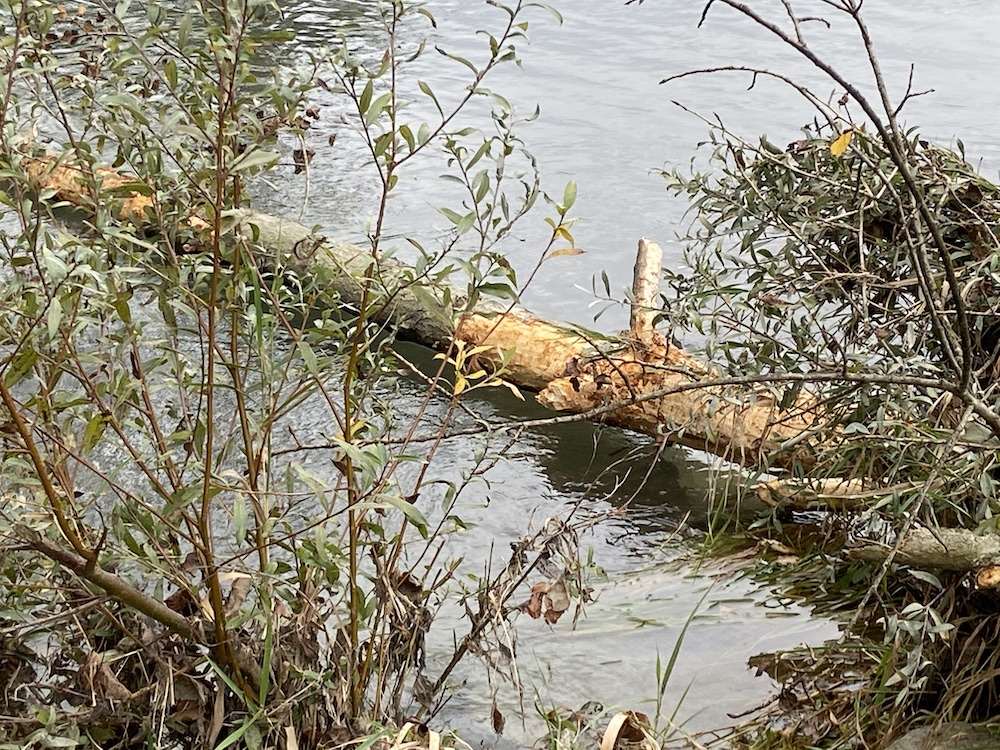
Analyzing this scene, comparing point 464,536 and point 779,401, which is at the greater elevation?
point 779,401

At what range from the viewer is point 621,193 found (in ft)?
23.5

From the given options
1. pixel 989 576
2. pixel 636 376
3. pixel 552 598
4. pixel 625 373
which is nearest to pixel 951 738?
pixel 989 576

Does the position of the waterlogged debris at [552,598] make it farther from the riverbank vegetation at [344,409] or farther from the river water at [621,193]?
the river water at [621,193]

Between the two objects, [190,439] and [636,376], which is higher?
[190,439]

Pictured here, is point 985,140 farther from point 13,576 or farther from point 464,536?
point 13,576

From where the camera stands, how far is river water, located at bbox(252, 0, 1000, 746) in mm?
3484

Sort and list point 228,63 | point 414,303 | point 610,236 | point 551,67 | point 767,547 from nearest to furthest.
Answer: point 228,63
point 767,547
point 414,303
point 610,236
point 551,67

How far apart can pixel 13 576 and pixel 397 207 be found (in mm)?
4845

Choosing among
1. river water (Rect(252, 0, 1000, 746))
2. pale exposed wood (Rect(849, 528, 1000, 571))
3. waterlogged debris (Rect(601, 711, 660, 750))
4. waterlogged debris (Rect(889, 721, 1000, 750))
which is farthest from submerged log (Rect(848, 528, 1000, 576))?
river water (Rect(252, 0, 1000, 746))

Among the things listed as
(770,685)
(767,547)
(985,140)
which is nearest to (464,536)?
(767,547)

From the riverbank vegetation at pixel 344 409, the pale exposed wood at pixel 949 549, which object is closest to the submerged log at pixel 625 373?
the riverbank vegetation at pixel 344 409

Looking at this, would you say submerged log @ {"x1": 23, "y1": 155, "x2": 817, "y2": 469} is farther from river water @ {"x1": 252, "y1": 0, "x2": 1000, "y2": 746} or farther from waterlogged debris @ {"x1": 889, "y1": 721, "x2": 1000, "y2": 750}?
waterlogged debris @ {"x1": 889, "y1": 721, "x2": 1000, "y2": 750}

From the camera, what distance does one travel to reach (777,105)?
8.22m

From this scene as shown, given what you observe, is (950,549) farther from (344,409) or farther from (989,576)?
(344,409)
